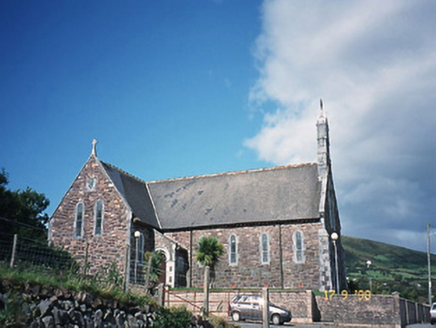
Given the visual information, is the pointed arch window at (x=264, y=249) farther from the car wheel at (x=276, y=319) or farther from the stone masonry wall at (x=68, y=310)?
the stone masonry wall at (x=68, y=310)

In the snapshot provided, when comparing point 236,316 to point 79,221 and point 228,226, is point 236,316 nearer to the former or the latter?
→ point 228,226

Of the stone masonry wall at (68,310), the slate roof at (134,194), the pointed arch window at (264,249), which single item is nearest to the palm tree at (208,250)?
the pointed arch window at (264,249)

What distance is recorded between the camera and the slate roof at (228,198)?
35.9 meters

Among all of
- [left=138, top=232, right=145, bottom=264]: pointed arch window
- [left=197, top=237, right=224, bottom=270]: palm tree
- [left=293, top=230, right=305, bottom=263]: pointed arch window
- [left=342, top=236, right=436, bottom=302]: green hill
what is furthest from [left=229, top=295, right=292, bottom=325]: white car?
[left=342, top=236, right=436, bottom=302]: green hill

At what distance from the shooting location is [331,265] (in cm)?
3369

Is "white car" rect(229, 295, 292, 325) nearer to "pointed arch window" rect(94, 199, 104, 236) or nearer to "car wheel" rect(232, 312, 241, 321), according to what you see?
"car wheel" rect(232, 312, 241, 321)

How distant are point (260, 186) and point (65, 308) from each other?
2700 centimetres

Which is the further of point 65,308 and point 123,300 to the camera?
point 123,300

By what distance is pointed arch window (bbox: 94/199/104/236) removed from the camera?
35.7 meters

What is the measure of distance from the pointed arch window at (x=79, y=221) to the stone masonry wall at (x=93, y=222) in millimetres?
248

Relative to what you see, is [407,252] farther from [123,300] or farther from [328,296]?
[123,300]

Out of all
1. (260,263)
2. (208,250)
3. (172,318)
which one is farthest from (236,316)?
(172,318)

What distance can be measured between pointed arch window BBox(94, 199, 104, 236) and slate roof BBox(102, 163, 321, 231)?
186 cm

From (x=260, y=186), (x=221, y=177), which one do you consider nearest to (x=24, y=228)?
(x=221, y=177)
